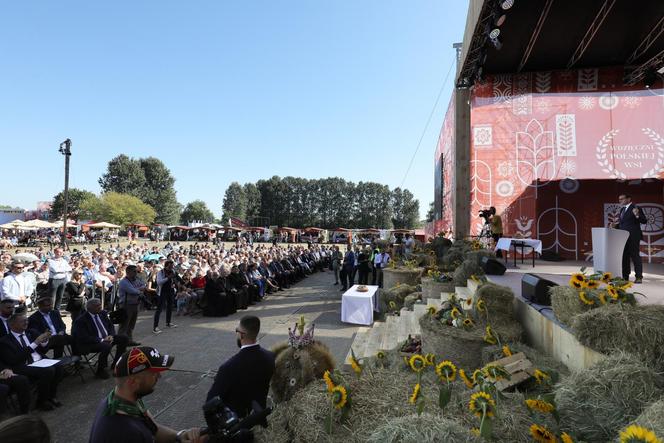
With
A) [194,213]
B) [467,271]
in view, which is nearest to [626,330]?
[467,271]

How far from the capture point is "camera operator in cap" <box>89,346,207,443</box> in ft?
5.87

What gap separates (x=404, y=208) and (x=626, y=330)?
8007cm

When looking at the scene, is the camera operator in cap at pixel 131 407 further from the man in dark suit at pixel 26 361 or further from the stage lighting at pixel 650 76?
the stage lighting at pixel 650 76

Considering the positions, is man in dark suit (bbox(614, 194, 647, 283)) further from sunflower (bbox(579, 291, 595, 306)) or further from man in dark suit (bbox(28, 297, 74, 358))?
man in dark suit (bbox(28, 297, 74, 358))

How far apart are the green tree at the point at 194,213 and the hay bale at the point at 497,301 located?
3425 inches

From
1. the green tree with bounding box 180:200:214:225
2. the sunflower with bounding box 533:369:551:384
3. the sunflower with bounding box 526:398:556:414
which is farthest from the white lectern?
the green tree with bounding box 180:200:214:225

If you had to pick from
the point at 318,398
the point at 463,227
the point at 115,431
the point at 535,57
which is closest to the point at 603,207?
the point at 463,227

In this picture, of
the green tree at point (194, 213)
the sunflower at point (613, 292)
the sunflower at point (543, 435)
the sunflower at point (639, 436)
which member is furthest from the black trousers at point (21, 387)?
the green tree at point (194, 213)

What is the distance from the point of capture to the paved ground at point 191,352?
4340 millimetres

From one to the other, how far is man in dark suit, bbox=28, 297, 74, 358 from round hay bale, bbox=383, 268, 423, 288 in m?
7.77

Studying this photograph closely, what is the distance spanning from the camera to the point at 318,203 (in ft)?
274

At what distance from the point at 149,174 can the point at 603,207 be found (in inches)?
3088

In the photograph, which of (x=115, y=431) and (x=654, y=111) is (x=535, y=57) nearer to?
(x=654, y=111)

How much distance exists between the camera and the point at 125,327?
702cm
